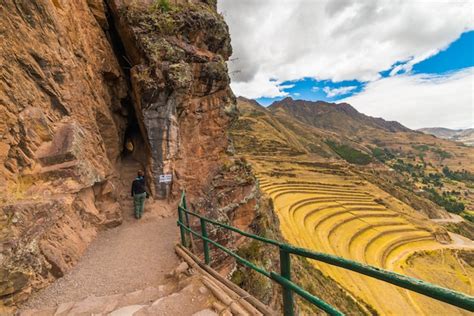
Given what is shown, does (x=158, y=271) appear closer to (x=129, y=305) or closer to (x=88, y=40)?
(x=129, y=305)

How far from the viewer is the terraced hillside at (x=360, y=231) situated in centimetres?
2856

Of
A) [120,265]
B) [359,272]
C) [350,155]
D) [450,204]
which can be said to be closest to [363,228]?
[120,265]

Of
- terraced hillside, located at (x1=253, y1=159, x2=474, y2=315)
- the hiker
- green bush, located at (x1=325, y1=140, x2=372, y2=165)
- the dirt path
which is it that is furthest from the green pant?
green bush, located at (x1=325, y1=140, x2=372, y2=165)

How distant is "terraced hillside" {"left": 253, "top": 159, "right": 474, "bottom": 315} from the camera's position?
93.7 feet

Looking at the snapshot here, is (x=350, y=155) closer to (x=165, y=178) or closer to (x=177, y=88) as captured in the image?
(x=177, y=88)

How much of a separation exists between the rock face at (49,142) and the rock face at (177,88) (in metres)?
1.67

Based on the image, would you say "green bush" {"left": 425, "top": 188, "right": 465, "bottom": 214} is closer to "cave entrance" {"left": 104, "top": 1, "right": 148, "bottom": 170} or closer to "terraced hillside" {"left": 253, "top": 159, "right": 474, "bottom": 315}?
"terraced hillside" {"left": 253, "top": 159, "right": 474, "bottom": 315}

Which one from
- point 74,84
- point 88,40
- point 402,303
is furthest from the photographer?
point 402,303

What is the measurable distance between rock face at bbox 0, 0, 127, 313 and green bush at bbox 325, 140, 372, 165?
125m

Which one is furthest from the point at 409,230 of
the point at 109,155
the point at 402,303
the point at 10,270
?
the point at 10,270

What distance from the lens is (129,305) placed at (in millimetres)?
3922

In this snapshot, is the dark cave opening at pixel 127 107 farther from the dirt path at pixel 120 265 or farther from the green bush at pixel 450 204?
the green bush at pixel 450 204

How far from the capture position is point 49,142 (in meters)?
7.25

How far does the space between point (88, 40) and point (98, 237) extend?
7930 mm
